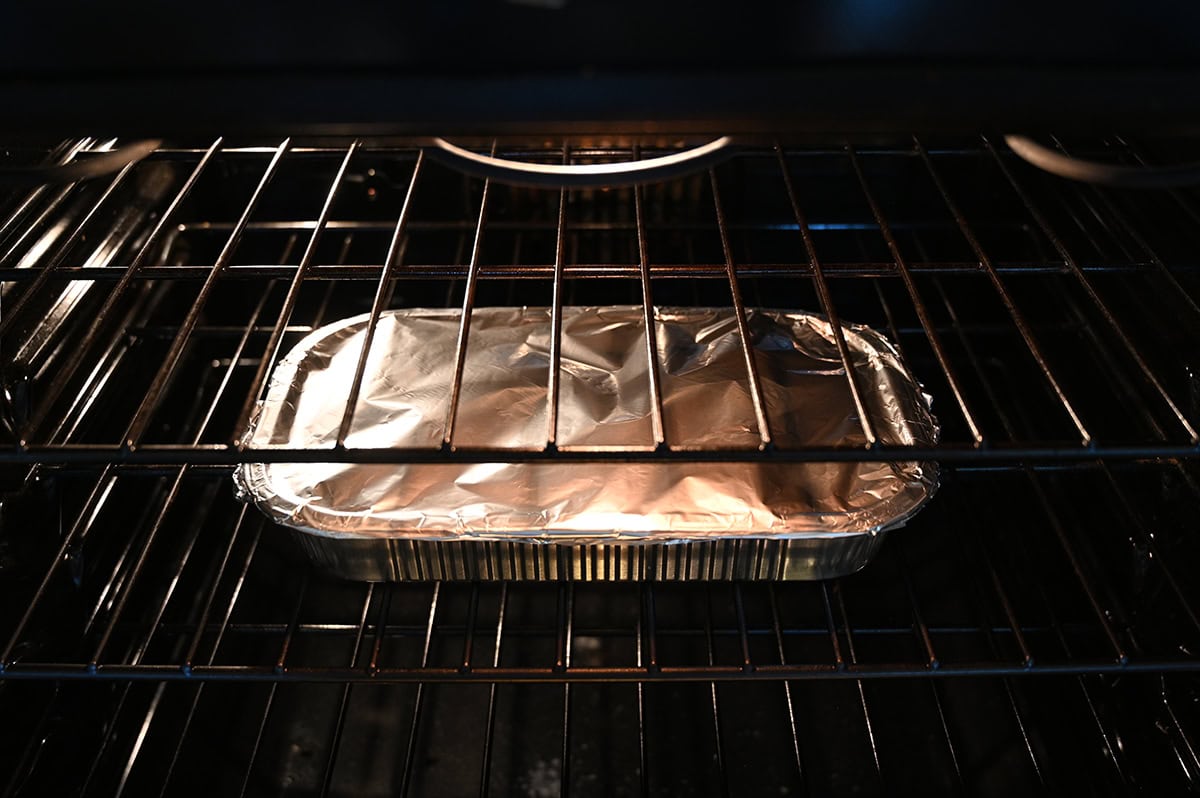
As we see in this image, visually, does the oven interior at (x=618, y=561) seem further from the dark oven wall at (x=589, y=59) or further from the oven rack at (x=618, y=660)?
the dark oven wall at (x=589, y=59)

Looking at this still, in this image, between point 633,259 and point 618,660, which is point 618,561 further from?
point 633,259

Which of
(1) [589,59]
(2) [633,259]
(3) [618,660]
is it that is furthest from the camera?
(2) [633,259]

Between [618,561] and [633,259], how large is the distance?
Answer: 479mm

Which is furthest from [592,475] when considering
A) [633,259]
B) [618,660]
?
[633,259]

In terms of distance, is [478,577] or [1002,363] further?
[1002,363]

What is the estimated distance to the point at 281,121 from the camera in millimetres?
452

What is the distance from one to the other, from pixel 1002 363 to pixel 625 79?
86cm

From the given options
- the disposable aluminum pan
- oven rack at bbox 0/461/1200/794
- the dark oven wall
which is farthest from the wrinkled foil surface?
the dark oven wall

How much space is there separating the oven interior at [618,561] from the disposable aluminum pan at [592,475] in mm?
48

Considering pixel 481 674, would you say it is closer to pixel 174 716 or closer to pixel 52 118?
pixel 174 716

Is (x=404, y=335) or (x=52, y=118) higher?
(x=404, y=335)

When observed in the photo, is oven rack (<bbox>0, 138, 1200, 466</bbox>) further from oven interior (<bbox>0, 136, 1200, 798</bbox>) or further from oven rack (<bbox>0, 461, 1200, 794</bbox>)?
oven rack (<bbox>0, 461, 1200, 794</bbox>)

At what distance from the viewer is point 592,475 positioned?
0.81 metres

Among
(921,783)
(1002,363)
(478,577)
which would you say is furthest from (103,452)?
(1002,363)
